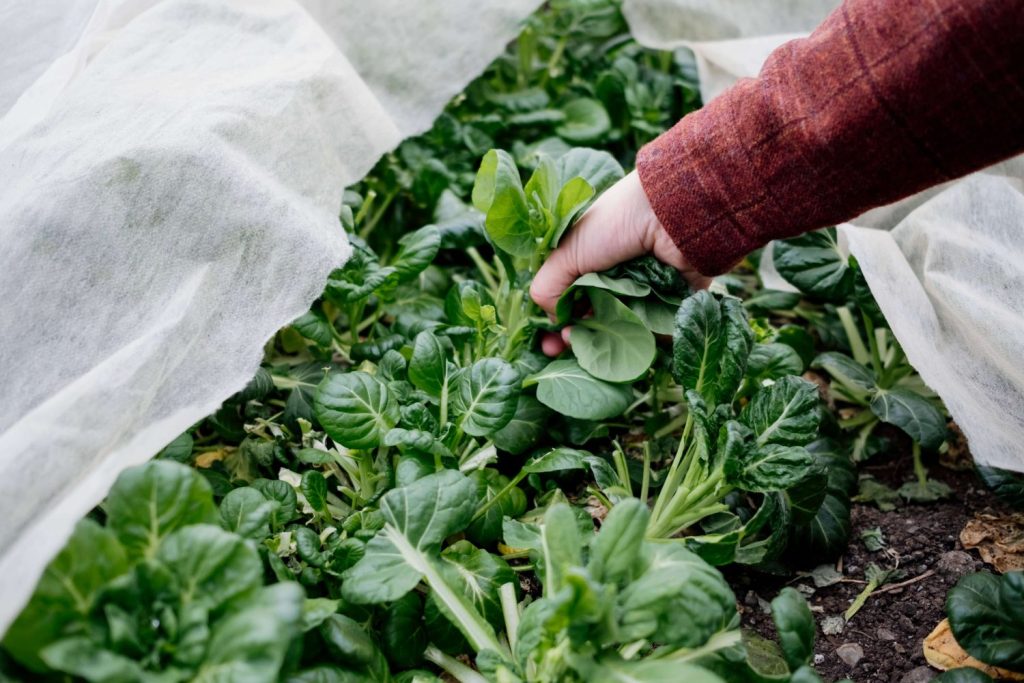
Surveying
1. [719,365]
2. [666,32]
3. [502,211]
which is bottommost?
[719,365]

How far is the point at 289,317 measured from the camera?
111cm

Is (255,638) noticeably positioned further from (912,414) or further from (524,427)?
(912,414)

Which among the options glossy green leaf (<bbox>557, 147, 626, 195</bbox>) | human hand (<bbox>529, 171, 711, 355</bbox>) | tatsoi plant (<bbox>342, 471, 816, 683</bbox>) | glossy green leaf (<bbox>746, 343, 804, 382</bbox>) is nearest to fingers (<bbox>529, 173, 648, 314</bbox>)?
human hand (<bbox>529, 171, 711, 355</bbox>)

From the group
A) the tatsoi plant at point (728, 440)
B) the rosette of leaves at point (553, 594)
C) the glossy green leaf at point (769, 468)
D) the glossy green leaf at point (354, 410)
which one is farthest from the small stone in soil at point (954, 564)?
the glossy green leaf at point (354, 410)

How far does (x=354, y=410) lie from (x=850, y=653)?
0.75 metres

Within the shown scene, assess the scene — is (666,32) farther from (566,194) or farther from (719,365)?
(719,365)

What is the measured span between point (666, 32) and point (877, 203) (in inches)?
40.3

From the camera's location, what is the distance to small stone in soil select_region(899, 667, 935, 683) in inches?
44.6

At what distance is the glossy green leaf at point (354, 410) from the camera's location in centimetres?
113

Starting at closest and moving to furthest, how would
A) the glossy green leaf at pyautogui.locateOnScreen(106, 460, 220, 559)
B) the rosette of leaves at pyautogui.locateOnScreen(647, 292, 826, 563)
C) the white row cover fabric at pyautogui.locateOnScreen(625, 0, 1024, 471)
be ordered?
the glossy green leaf at pyautogui.locateOnScreen(106, 460, 220, 559) → the rosette of leaves at pyautogui.locateOnScreen(647, 292, 826, 563) → the white row cover fabric at pyautogui.locateOnScreen(625, 0, 1024, 471)

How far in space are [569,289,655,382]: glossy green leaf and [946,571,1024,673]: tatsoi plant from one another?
505 millimetres

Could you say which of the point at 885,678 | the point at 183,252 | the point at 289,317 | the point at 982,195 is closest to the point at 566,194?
the point at 289,317

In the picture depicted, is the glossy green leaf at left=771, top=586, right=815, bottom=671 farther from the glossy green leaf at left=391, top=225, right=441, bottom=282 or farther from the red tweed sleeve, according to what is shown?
the glossy green leaf at left=391, top=225, right=441, bottom=282

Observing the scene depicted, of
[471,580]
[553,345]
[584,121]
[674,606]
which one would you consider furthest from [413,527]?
[584,121]
